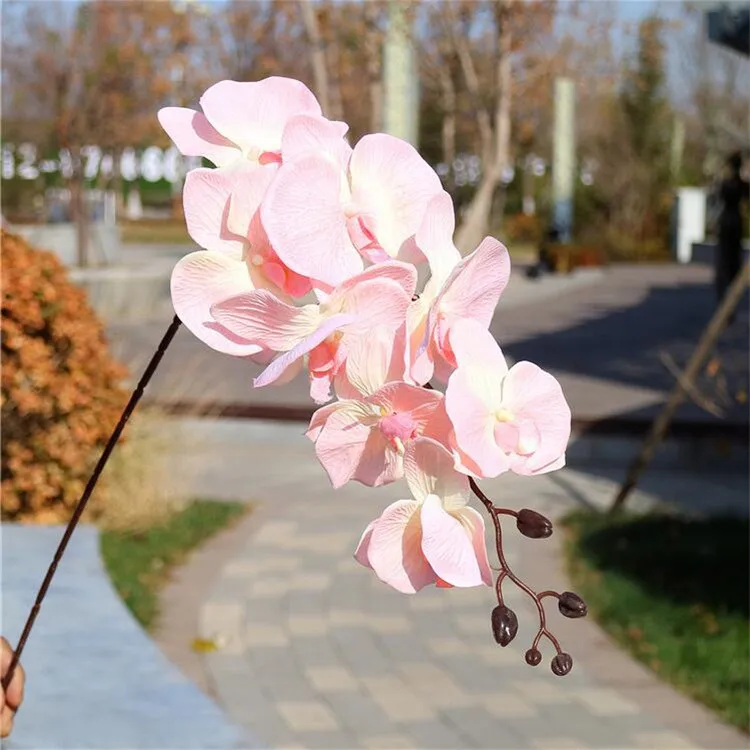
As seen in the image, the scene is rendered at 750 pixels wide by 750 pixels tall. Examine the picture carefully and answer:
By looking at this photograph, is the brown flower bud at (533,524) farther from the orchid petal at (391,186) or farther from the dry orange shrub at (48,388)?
the dry orange shrub at (48,388)

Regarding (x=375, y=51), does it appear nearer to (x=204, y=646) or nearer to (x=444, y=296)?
(x=204, y=646)

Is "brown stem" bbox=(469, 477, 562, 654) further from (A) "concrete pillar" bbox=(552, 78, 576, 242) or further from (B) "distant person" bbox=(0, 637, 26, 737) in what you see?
(A) "concrete pillar" bbox=(552, 78, 576, 242)

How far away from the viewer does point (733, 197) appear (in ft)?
36.0

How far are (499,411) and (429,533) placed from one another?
0.09 metres

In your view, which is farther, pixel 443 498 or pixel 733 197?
pixel 733 197

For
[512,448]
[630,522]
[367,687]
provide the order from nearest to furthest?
[512,448], [367,687], [630,522]

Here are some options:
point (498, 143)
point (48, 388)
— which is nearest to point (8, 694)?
point (48, 388)

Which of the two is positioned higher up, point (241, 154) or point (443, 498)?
point (241, 154)

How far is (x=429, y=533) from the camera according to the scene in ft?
2.96

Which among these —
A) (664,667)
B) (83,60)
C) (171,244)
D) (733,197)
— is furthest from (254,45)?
(664,667)

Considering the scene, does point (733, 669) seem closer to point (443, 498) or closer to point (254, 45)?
→ point (443, 498)

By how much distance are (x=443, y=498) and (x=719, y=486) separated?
6.98 m

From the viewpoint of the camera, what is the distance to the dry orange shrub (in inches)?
207

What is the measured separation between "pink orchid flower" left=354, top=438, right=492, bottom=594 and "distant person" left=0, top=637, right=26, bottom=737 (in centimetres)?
50
